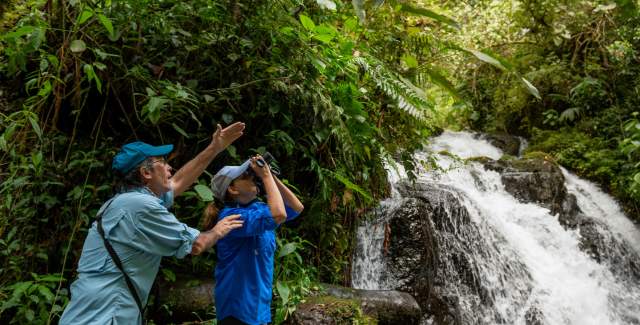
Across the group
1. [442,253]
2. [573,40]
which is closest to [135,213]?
[442,253]

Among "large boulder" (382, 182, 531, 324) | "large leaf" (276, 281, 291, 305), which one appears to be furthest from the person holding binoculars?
"large boulder" (382, 182, 531, 324)

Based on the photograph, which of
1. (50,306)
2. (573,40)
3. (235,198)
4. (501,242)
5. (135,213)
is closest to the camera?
(135,213)

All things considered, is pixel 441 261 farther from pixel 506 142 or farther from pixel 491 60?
pixel 506 142

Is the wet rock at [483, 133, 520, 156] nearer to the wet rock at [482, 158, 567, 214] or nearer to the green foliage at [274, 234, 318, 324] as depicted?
the wet rock at [482, 158, 567, 214]

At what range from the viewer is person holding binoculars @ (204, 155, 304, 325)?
8.55 feet

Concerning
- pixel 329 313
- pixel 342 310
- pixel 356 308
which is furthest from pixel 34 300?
pixel 356 308

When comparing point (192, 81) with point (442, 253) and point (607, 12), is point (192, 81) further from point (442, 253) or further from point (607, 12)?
point (607, 12)

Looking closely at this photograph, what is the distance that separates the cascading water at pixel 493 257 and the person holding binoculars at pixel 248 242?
2.67 meters

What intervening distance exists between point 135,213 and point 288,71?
2.51 m

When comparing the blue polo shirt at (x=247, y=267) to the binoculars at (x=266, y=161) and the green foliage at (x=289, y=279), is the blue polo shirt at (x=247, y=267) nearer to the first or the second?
the binoculars at (x=266, y=161)

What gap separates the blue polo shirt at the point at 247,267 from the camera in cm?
262

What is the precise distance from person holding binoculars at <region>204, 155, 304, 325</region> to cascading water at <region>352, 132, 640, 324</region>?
8.77 ft

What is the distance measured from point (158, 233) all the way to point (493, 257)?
18.3ft

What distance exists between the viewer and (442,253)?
20.1 feet
